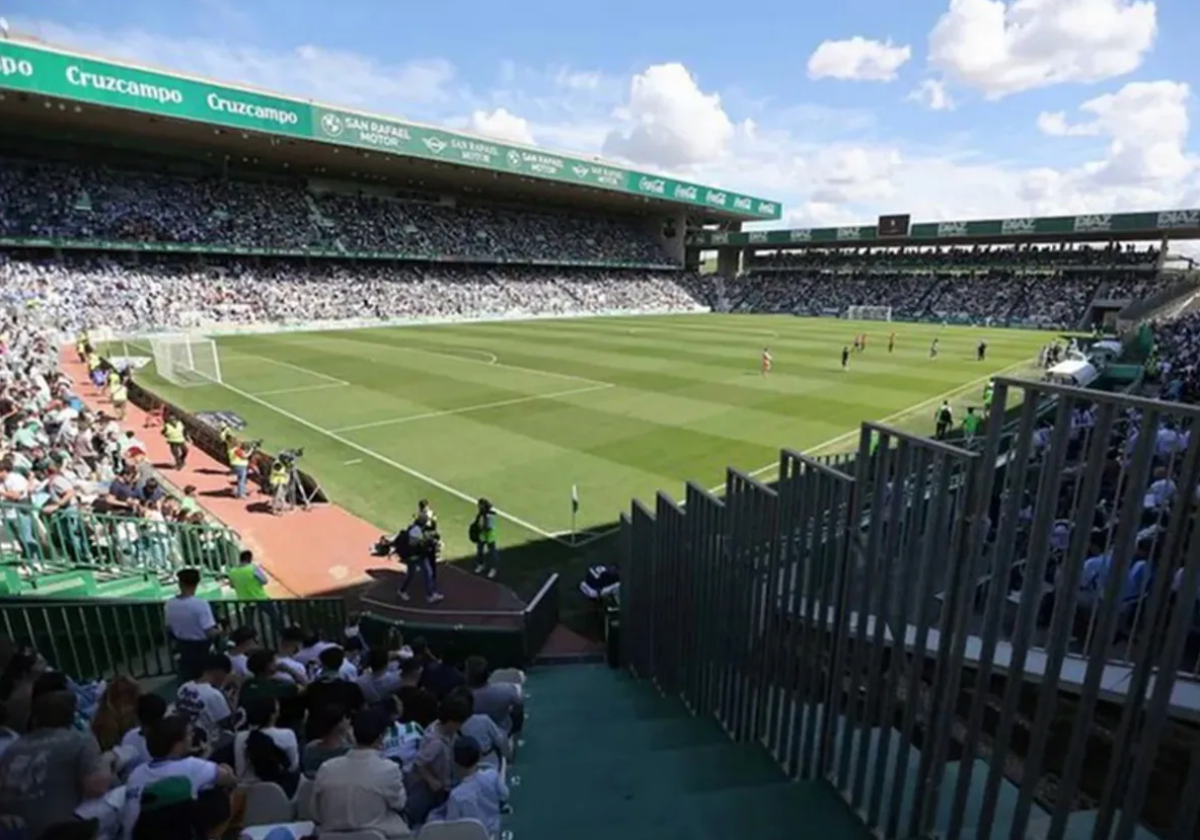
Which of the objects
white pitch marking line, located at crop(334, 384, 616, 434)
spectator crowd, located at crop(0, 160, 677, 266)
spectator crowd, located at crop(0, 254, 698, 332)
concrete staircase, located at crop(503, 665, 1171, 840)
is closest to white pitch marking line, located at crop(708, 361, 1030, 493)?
concrete staircase, located at crop(503, 665, 1171, 840)

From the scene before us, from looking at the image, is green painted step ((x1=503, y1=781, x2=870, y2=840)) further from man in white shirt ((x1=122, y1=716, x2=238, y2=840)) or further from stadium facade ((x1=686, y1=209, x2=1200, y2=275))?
stadium facade ((x1=686, y1=209, x2=1200, y2=275))

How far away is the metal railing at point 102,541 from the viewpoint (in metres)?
9.01

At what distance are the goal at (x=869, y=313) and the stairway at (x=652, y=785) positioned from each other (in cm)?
6836

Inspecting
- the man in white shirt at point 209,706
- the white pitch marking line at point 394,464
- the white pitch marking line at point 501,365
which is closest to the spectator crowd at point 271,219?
the white pitch marking line at point 501,365

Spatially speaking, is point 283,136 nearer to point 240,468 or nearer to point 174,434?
point 174,434

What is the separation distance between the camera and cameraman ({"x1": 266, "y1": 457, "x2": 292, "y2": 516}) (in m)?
14.3

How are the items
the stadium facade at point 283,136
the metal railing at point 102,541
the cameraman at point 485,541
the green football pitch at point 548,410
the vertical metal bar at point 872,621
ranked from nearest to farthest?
the vertical metal bar at point 872,621, the metal railing at point 102,541, the cameraman at point 485,541, the green football pitch at point 548,410, the stadium facade at point 283,136

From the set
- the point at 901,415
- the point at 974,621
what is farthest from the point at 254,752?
the point at 901,415

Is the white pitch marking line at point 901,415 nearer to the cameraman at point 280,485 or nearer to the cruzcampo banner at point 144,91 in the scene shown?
the cameraman at point 280,485

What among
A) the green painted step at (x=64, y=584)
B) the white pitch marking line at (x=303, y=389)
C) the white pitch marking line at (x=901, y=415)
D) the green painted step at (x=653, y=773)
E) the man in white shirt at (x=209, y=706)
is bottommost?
the white pitch marking line at (x=303, y=389)

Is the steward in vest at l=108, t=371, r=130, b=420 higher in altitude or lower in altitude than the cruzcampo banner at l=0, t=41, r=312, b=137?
lower

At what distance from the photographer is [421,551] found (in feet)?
34.7

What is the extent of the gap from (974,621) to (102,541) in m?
10.6

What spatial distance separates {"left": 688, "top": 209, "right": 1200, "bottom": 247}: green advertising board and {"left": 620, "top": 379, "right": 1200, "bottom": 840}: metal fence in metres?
70.0
